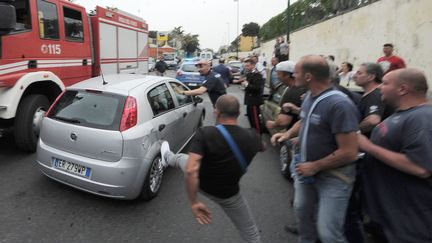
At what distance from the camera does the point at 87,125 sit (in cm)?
389

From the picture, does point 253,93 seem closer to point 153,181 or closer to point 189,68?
point 153,181

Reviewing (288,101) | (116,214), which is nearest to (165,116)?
(116,214)

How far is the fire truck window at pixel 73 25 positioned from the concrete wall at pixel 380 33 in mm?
8355

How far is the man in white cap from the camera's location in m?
3.45

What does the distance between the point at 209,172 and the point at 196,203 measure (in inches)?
9.5

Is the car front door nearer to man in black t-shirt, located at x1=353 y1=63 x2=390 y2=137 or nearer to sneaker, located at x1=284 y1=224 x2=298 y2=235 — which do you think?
sneaker, located at x1=284 y1=224 x2=298 y2=235

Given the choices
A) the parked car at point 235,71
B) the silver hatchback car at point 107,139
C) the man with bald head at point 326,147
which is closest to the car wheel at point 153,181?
the silver hatchback car at point 107,139

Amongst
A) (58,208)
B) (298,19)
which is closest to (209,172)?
(58,208)

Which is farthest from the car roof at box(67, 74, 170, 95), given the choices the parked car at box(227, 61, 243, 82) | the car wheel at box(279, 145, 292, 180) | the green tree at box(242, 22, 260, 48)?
the green tree at box(242, 22, 260, 48)

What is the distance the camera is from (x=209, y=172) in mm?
2473

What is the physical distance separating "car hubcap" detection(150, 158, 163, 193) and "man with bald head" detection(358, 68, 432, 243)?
257 centimetres

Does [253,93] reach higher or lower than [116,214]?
higher

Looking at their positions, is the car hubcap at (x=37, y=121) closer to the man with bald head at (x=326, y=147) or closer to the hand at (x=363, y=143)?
the man with bald head at (x=326, y=147)

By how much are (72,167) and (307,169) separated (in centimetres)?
271
